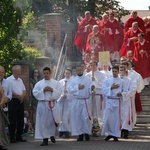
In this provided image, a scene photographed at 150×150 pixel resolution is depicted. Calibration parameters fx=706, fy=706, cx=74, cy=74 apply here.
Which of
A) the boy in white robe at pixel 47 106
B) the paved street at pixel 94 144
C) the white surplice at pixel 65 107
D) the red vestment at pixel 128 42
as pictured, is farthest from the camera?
the red vestment at pixel 128 42

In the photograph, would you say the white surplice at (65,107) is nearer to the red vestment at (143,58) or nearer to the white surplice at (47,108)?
the white surplice at (47,108)

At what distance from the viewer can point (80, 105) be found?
758 inches

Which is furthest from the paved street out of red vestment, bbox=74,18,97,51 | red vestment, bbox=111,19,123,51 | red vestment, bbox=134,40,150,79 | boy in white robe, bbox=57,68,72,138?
red vestment, bbox=74,18,97,51

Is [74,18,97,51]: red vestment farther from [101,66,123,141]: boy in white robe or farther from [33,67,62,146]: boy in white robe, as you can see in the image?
[33,67,62,146]: boy in white robe

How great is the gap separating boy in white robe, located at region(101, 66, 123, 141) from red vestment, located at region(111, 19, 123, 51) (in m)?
7.47

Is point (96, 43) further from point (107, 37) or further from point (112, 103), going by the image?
point (112, 103)

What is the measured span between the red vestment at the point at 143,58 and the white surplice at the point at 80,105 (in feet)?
17.8

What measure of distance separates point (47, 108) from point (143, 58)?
7.42m

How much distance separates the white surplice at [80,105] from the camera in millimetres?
19141

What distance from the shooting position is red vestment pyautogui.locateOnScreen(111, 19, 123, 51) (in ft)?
86.7

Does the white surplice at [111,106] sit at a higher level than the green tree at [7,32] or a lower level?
lower

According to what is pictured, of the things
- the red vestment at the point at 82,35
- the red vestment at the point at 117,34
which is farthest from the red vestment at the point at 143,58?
the red vestment at the point at 82,35

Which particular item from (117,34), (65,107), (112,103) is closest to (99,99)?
(65,107)

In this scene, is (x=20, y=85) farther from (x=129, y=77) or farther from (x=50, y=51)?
(x=50, y=51)
